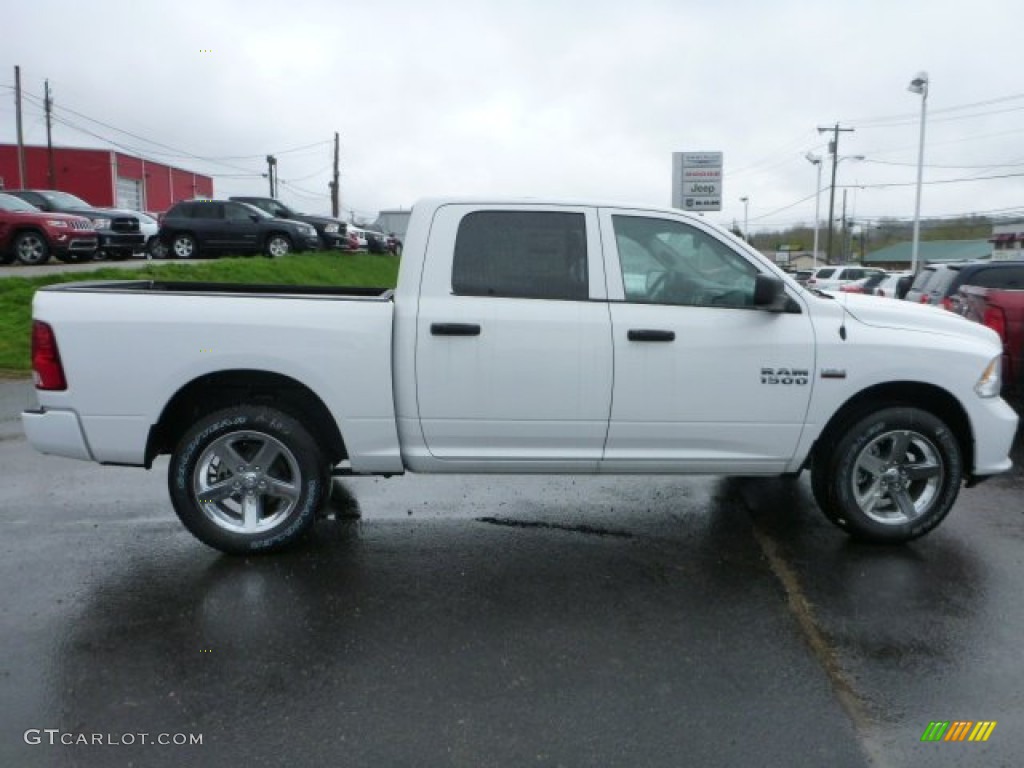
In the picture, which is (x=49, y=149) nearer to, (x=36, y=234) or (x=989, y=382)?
(x=36, y=234)

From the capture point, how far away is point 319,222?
2617 centimetres

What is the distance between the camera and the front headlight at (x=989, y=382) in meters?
4.74

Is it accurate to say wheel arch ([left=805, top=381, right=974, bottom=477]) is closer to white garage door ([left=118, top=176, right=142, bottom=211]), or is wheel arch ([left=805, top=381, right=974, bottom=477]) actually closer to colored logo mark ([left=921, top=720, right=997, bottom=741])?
colored logo mark ([left=921, top=720, right=997, bottom=741])

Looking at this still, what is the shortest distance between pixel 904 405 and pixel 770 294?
1.13 meters

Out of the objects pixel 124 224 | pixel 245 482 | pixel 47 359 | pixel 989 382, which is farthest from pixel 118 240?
pixel 989 382

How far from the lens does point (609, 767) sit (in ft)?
9.17

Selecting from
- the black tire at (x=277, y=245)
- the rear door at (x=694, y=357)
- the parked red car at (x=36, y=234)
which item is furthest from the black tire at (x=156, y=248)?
the rear door at (x=694, y=357)

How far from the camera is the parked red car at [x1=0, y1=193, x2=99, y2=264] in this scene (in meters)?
17.1

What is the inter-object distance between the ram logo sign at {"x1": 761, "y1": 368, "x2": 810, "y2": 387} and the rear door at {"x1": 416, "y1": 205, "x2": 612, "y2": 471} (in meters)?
0.86

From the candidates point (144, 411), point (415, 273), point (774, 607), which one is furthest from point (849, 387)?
point (144, 411)

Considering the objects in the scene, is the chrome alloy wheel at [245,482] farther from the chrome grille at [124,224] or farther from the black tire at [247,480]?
the chrome grille at [124,224]

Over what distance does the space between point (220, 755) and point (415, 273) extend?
8.39 ft

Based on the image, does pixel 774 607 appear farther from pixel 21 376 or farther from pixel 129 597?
pixel 21 376

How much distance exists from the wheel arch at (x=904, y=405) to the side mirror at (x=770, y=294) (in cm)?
70
